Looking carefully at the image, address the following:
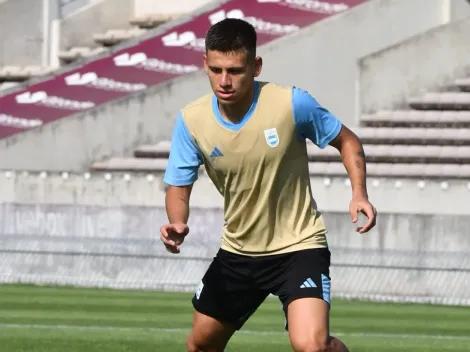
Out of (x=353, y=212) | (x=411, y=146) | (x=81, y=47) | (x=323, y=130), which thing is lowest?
(x=411, y=146)

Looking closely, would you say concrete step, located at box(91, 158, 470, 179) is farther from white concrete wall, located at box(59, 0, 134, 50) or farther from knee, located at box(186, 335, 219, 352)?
knee, located at box(186, 335, 219, 352)

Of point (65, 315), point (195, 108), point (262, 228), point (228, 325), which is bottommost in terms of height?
point (65, 315)

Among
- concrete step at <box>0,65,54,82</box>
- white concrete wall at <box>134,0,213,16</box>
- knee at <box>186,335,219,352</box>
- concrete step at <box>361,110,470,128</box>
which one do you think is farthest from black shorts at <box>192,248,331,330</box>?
white concrete wall at <box>134,0,213,16</box>

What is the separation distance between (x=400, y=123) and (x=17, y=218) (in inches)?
341

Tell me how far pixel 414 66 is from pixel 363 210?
17.5 meters

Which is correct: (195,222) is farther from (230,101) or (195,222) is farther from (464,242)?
(230,101)

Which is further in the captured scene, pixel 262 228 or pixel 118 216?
pixel 118 216

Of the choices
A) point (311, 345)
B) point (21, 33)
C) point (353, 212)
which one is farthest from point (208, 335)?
point (21, 33)

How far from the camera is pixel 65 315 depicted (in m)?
13.2

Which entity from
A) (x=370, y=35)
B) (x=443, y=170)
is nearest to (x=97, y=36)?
(x=370, y=35)

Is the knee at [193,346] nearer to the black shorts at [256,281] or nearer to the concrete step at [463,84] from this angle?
the black shorts at [256,281]

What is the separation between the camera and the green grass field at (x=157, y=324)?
10.8 metres

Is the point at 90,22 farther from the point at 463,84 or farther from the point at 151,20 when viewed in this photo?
the point at 463,84

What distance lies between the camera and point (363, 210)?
688 cm
